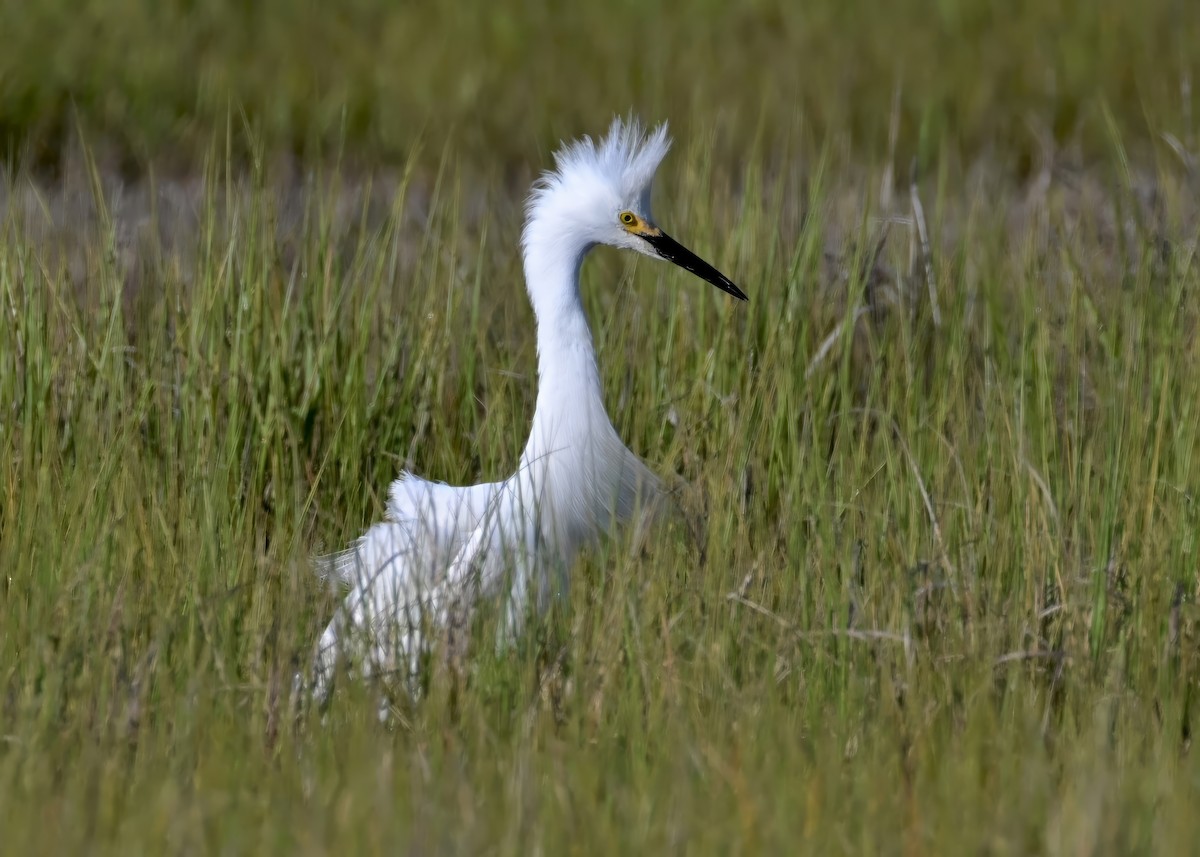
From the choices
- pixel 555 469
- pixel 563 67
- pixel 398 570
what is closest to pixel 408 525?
pixel 398 570

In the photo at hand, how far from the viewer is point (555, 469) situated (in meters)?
3.44

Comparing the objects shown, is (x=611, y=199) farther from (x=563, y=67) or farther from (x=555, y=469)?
(x=563, y=67)

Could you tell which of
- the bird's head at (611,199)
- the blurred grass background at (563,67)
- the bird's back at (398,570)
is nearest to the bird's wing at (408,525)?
the bird's back at (398,570)

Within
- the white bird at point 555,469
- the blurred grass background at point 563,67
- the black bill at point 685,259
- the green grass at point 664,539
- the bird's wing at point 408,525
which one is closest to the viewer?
the green grass at point 664,539

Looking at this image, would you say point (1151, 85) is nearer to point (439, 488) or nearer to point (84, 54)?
point (84, 54)

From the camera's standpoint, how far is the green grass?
2.30 metres

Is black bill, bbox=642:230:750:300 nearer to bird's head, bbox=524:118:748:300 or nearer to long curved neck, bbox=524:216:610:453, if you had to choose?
bird's head, bbox=524:118:748:300

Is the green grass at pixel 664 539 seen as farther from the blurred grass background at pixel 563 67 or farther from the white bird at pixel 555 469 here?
the blurred grass background at pixel 563 67

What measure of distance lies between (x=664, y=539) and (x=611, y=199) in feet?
2.38

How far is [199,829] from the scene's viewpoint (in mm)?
2160

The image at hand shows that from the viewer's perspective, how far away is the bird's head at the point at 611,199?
351cm

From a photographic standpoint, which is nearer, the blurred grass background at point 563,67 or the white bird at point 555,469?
the white bird at point 555,469

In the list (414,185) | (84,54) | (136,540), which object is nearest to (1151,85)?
(414,185)

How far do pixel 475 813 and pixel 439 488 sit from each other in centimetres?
126
